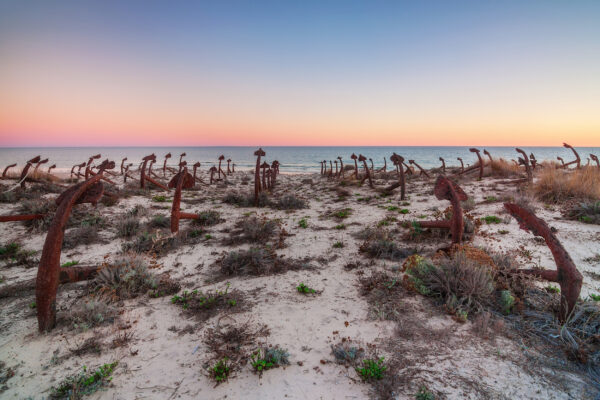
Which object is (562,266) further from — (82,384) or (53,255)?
(53,255)

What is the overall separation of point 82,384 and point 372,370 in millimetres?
2677

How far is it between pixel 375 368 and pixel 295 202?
7583mm

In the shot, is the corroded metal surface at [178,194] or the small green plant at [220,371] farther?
the corroded metal surface at [178,194]

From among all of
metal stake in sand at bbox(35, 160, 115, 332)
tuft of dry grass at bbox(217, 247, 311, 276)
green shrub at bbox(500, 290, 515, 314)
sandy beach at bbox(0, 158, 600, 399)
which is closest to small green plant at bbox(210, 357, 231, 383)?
sandy beach at bbox(0, 158, 600, 399)

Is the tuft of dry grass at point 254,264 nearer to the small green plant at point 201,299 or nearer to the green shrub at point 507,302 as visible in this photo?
the small green plant at point 201,299

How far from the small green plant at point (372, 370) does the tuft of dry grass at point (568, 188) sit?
862cm

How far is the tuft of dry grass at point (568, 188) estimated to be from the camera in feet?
24.3

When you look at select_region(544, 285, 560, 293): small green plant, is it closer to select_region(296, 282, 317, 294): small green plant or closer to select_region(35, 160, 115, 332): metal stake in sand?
select_region(296, 282, 317, 294): small green plant

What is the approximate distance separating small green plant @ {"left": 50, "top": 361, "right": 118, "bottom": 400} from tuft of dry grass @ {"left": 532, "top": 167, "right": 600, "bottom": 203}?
10898 millimetres

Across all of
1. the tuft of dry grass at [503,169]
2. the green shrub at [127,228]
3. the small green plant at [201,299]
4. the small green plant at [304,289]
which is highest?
the tuft of dry grass at [503,169]

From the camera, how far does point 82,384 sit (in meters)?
2.35

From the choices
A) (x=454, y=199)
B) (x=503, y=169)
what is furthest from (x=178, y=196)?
(x=503, y=169)

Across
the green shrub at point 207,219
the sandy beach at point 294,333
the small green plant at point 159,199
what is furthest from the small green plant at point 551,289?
the small green plant at point 159,199

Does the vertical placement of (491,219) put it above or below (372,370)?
above
